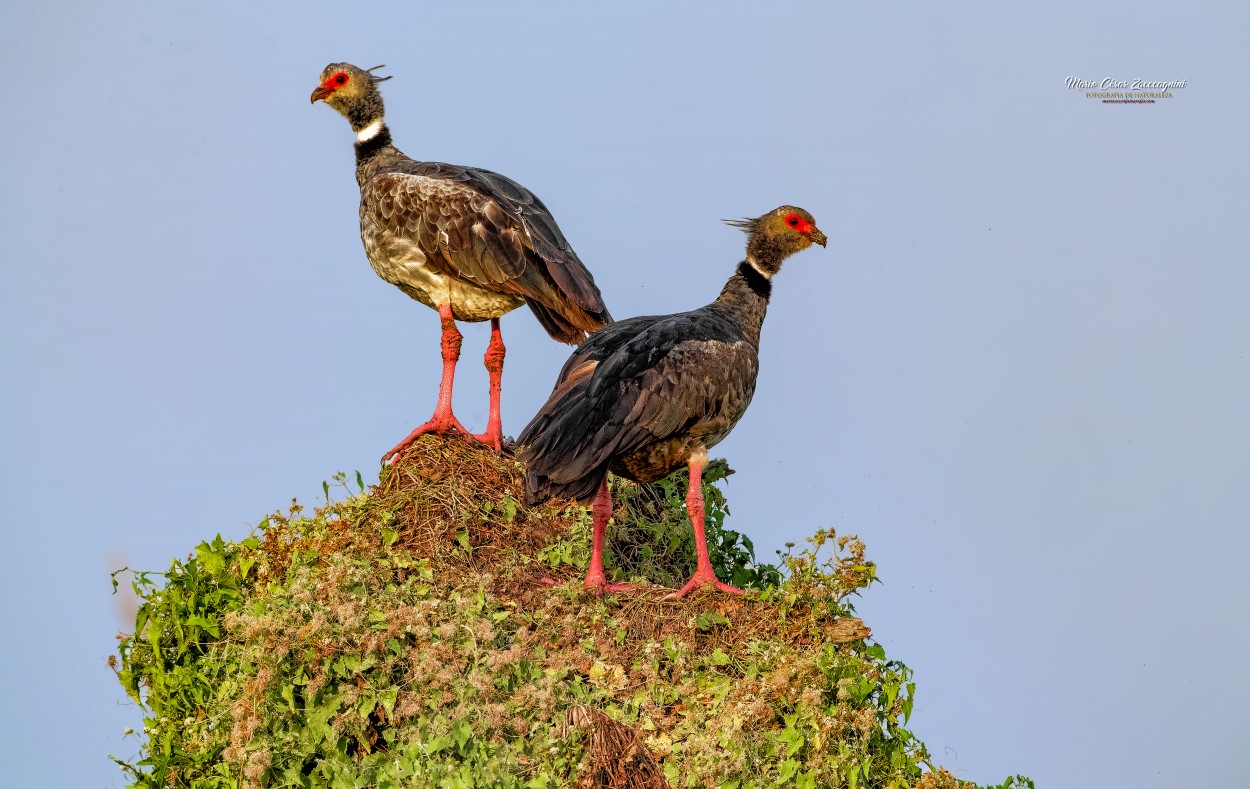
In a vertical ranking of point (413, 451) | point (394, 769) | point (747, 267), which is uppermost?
point (747, 267)

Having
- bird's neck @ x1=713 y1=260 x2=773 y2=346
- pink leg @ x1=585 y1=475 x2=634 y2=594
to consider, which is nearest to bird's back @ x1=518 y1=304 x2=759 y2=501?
pink leg @ x1=585 y1=475 x2=634 y2=594

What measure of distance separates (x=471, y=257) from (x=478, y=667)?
3684 millimetres

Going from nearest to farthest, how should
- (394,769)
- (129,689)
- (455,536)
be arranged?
1. (394,769)
2. (129,689)
3. (455,536)

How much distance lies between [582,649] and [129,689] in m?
2.64

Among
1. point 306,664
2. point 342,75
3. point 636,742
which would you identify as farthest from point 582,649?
point 342,75

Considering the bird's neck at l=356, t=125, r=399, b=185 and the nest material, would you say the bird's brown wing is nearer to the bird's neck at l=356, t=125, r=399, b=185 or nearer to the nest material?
the bird's neck at l=356, t=125, r=399, b=185

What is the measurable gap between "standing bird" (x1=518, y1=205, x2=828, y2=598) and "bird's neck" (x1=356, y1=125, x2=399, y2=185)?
120 inches

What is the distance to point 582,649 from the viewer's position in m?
7.44

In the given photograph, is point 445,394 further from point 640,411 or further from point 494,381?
point 640,411

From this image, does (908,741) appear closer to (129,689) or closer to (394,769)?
(394,769)

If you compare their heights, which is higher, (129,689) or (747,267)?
(747,267)

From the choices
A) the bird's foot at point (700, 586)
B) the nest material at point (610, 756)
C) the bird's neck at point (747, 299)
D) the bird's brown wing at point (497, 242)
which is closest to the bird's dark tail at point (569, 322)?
the bird's brown wing at point (497, 242)

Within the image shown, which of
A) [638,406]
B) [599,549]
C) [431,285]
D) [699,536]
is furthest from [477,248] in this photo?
[699,536]

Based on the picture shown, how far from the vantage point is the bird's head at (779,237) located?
9203 millimetres
